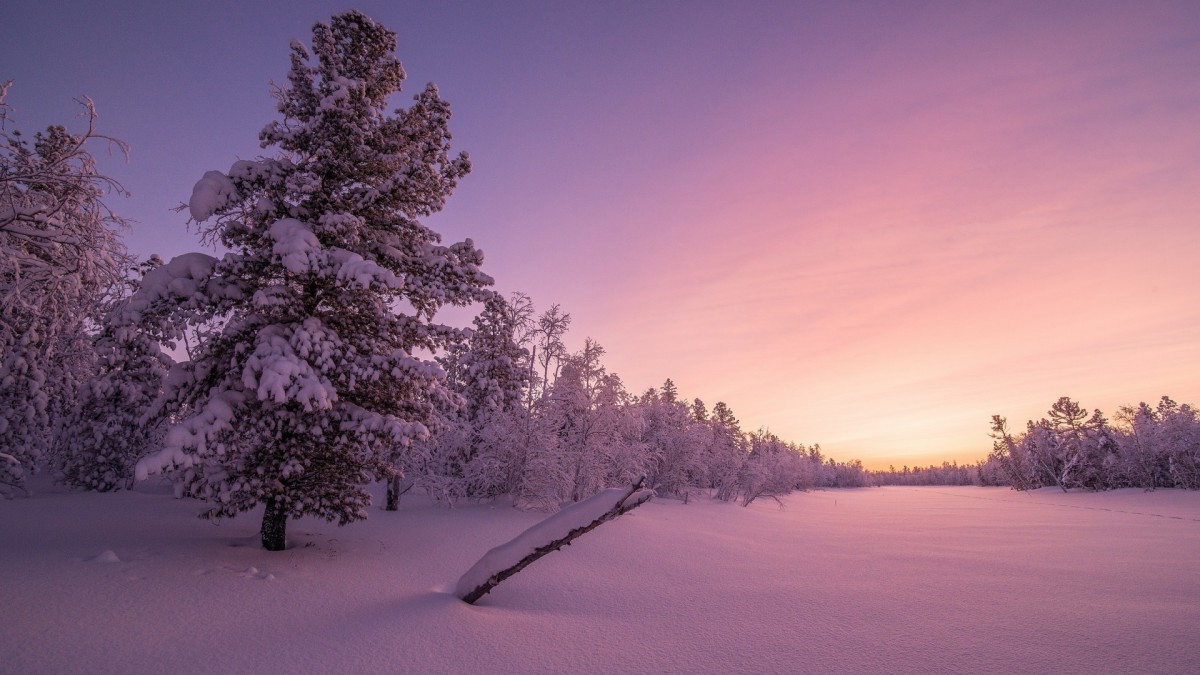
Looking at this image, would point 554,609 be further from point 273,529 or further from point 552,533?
point 273,529

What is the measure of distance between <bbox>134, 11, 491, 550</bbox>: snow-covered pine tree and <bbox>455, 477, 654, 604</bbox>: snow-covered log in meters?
2.62

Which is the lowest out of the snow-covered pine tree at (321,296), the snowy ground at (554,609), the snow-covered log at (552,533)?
the snowy ground at (554,609)

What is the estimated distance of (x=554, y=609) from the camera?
20.5 feet

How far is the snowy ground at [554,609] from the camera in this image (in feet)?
15.0

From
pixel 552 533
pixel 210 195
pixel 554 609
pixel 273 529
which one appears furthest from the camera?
pixel 273 529

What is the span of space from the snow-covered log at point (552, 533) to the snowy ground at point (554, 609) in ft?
1.31

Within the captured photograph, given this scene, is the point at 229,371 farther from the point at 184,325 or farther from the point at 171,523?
the point at 171,523

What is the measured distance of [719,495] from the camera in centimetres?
3906

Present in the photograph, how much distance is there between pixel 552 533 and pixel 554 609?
1.17 metres

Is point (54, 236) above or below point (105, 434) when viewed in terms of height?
above

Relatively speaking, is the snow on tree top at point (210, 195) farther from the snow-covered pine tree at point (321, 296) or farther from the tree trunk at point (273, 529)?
the tree trunk at point (273, 529)

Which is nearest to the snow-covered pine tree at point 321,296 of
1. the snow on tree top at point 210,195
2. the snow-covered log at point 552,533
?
the snow on tree top at point 210,195

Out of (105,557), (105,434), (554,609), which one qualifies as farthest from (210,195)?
(105,434)

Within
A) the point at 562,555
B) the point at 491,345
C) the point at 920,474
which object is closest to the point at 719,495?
the point at 491,345
